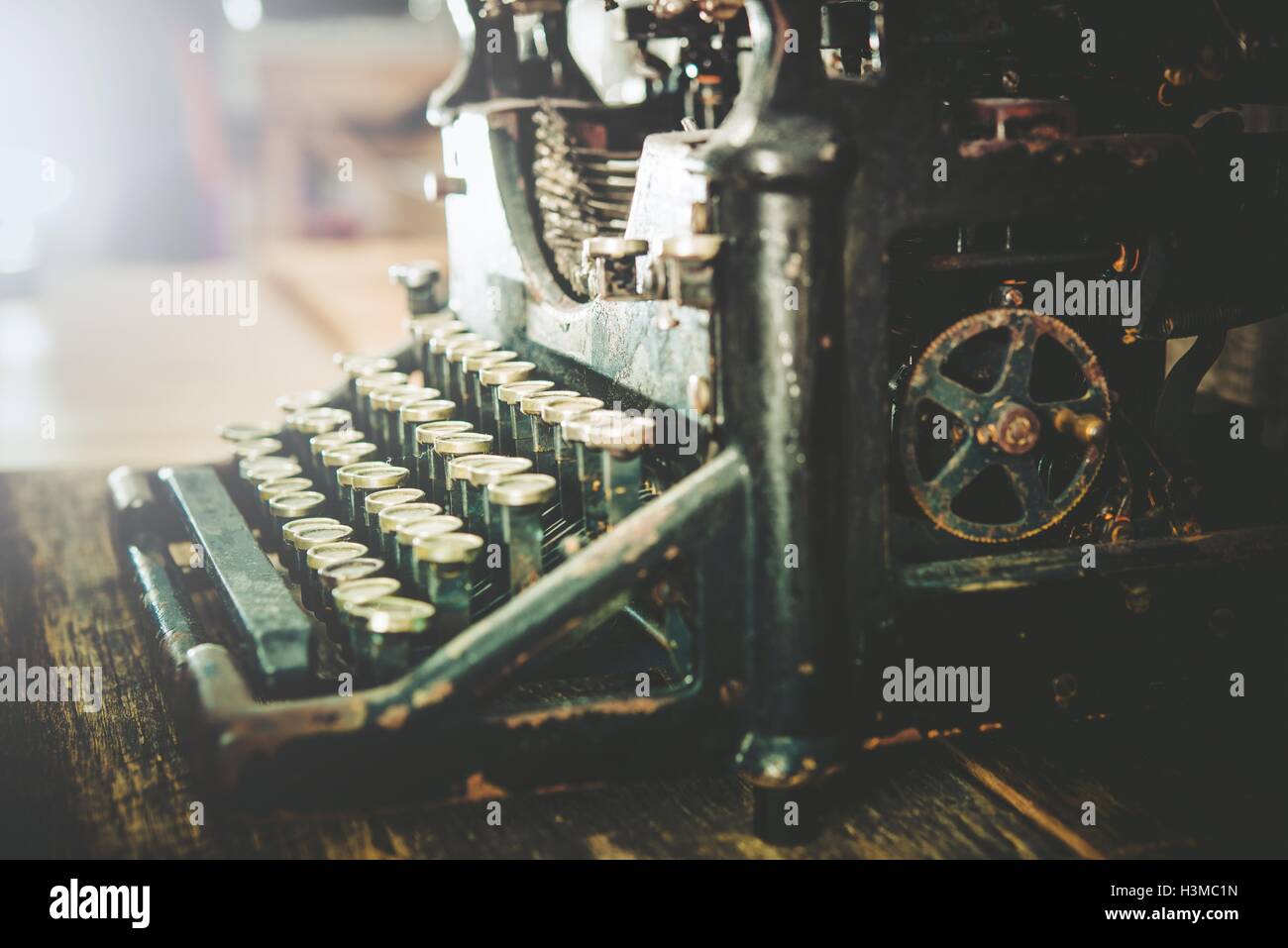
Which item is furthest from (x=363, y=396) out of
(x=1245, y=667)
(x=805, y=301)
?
(x=1245, y=667)

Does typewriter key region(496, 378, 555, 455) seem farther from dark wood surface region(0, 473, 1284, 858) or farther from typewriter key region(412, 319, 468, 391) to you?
dark wood surface region(0, 473, 1284, 858)

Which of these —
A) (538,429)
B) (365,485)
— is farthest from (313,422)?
(538,429)

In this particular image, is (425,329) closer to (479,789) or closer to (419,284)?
(419,284)

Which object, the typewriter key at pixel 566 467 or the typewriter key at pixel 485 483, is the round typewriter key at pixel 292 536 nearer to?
the typewriter key at pixel 485 483

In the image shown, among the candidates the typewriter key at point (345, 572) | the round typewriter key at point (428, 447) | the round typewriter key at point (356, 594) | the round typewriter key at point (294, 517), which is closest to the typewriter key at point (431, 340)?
the round typewriter key at point (428, 447)

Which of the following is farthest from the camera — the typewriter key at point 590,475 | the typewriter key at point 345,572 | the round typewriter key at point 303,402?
the round typewriter key at point 303,402

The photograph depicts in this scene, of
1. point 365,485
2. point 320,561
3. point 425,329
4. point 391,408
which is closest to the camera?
point 320,561

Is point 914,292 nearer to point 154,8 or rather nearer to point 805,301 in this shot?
point 805,301

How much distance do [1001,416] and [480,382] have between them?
3.53 feet

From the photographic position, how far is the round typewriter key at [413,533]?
6.31 ft

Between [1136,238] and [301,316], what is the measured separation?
5.90 metres

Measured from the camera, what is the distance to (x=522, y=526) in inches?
73.7

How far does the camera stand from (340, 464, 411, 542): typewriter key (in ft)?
7.72

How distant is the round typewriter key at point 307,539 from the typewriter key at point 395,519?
0.08 meters
